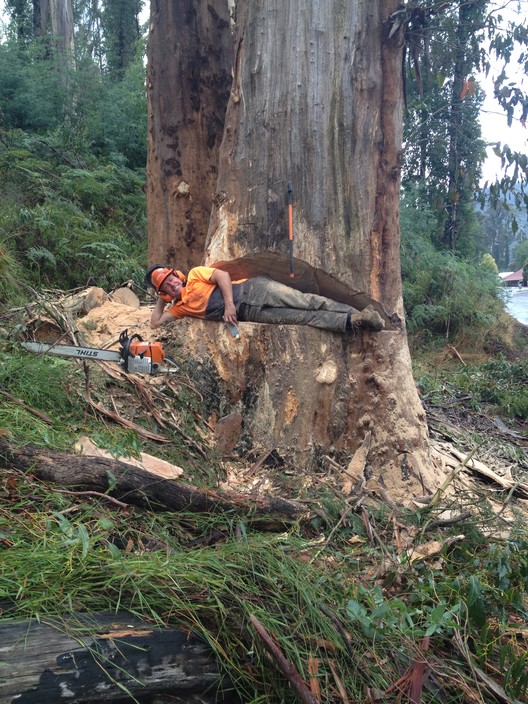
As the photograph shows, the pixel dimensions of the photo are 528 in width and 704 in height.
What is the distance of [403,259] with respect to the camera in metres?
13.6

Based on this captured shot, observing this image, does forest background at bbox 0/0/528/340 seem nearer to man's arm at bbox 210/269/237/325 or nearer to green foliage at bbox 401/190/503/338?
green foliage at bbox 401/190/503/338

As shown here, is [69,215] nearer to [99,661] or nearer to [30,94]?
[30,94]

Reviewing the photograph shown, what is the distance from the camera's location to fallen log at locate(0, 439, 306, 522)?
11.1 feet

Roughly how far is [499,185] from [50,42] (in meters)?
12.4

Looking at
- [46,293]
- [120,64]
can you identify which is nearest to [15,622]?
[46,293]

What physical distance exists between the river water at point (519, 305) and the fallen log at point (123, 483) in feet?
41.7

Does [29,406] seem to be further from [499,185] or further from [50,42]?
[50,42]

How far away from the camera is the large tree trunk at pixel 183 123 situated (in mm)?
7223

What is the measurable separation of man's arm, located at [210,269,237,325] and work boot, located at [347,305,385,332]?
94cm

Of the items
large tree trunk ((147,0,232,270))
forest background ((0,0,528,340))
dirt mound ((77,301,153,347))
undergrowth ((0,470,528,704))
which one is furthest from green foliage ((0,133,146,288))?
undergrowth ((0,470,528,704))

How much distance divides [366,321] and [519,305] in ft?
50.1

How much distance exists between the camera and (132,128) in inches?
475

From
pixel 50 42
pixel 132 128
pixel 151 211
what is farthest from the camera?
pixel 50 42

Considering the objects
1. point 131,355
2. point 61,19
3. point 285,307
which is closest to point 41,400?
point 131,355
